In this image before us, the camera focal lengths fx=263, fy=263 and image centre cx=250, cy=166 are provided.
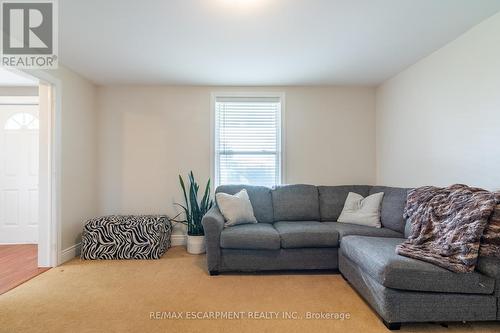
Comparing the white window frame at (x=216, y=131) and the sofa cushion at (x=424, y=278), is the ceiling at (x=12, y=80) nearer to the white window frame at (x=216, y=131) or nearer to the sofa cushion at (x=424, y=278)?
the white window frame at (x=216, y=131)

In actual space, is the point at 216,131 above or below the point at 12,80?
below

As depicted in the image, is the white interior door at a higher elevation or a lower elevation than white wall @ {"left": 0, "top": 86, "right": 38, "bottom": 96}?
lower

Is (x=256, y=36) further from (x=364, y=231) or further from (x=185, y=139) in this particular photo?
(x=364, y=231)

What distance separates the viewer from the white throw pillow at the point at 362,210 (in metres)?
3.06

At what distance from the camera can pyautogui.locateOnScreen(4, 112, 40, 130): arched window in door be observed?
389 centimetres

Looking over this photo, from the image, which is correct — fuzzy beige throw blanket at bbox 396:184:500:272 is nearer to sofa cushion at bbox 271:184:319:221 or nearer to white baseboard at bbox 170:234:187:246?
sofa cushion at bbox 271:184:319:221

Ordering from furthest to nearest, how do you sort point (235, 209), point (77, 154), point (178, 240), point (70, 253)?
point (178, 240)
point (77, 154)
point (70, 253)
point (235, 209)

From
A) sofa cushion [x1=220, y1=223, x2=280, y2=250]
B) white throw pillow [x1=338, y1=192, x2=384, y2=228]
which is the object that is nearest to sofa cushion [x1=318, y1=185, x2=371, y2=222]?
white throw pillow [x1=338, y1=192, x2=384, y2=228]

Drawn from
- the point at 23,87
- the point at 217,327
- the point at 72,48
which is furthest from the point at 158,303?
the point at 23,87

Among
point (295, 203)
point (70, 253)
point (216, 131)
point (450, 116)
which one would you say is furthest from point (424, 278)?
point (70, 253)

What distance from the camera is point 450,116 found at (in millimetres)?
2572

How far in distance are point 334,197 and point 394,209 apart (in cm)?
78

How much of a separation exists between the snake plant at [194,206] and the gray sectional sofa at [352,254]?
349 mm

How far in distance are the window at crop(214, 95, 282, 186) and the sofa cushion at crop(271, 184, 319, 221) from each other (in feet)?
1.38
